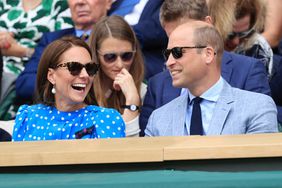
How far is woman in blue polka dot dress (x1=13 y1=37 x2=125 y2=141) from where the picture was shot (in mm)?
4789

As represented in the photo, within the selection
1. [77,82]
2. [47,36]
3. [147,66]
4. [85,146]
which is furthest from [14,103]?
[85,146]

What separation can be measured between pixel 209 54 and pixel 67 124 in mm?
947

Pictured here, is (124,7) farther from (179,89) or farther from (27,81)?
(179,89)

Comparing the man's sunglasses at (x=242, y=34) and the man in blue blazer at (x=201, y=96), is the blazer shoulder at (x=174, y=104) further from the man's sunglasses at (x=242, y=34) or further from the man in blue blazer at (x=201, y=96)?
the man's sunglasses at (x=242, y=34)

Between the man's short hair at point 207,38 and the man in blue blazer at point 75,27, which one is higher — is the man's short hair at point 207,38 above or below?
above

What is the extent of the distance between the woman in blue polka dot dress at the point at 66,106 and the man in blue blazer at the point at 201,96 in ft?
1.09

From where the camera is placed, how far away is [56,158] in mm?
3174

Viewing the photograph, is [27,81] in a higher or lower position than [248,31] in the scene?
lower

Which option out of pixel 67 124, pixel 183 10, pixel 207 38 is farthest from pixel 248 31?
pixel 67 124

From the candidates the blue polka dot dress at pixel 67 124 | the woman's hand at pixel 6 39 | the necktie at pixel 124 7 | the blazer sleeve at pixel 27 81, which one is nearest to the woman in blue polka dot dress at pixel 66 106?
the blue polka dot dress at pixel 67 124

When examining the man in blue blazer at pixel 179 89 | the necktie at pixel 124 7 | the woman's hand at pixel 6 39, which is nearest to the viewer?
the man in blue blazer at pixel 179 89

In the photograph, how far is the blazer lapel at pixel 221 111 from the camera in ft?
15.4

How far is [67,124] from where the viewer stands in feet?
15.9

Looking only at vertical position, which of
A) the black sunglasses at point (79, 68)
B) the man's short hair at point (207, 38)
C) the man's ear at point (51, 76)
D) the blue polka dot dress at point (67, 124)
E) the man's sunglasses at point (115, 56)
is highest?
the man's short hair at point (207, 38)
